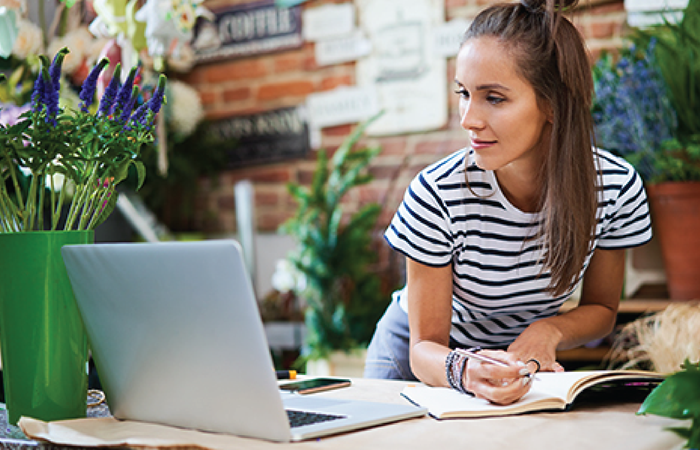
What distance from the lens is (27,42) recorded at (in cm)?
179

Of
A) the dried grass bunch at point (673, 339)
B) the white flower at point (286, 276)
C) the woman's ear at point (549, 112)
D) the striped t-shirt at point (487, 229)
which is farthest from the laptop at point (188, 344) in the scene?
the white flower at point (286, 276)

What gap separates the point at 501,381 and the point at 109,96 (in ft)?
1.84

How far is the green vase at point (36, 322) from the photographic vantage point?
0.84 m

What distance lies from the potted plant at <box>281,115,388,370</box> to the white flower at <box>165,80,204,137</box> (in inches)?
20.2

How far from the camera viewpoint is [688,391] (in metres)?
0.71

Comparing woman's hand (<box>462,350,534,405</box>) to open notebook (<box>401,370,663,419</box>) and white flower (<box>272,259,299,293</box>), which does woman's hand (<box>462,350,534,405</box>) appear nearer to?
open notebook (<box>401,370,663,419</box>)

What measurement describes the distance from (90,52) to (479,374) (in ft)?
5.47

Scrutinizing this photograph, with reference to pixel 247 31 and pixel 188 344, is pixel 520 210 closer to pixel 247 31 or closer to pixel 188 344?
pixel 188 344

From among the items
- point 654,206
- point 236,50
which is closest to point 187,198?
point 236,50

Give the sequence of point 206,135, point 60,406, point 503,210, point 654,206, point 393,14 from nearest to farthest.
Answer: point 60,406, point 503,210, point 654,206, point 393,14, point 206,135

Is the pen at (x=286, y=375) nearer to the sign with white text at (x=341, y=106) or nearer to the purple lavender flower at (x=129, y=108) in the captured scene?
the purple lavender flower at (x=129, y=108)

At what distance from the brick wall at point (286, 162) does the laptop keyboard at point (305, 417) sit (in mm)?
1789

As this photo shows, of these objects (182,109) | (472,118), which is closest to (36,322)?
(472,118)

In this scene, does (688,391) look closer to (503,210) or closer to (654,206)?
(503,210)
